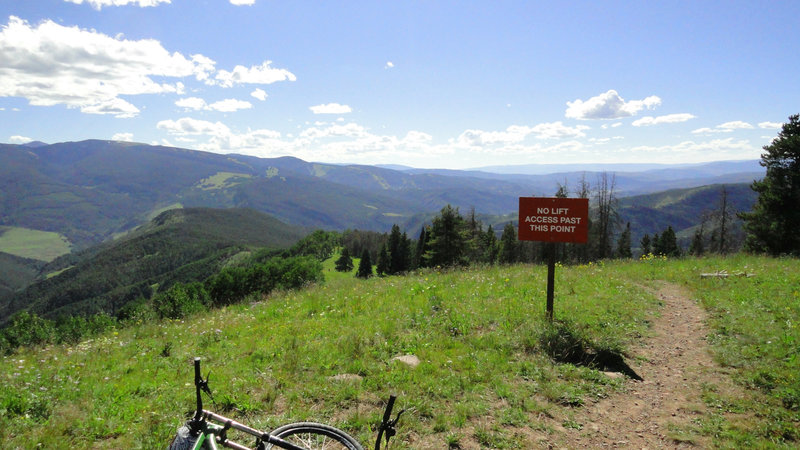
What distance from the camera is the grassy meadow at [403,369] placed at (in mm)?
5375

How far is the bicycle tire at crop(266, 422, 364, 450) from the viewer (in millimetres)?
3572

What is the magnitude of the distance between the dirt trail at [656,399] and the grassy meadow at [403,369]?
8.7 inches

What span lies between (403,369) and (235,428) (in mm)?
4181

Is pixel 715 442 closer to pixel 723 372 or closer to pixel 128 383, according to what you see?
pixel 723 372

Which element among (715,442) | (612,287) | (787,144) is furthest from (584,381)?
(787,144)

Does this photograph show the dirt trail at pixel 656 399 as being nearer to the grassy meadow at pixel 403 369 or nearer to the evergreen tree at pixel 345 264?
the grassy meadow at pixel 403 369

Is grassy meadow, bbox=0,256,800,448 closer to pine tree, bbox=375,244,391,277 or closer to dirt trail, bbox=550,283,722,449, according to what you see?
dirt trail, bbox=550,283,722,449

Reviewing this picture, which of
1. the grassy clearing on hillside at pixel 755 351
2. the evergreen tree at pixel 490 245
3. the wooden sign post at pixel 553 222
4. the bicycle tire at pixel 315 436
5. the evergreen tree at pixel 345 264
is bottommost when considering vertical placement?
the evergreen tree at pixel 345 264

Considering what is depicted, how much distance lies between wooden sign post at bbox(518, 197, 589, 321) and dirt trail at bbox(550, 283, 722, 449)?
2373 millimetres

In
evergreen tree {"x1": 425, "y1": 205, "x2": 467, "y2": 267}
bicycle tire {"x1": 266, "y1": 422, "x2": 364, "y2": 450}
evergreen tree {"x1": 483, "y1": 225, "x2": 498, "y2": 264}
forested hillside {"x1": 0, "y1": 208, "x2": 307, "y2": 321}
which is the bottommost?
forested hillside {"x1": 0, "y1": 208, "x2": 307, "y2": 321}

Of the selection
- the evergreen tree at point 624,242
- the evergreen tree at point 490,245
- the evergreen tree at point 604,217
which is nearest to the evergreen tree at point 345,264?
the evergreen tree at point 490,245

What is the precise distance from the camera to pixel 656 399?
21.7 ft

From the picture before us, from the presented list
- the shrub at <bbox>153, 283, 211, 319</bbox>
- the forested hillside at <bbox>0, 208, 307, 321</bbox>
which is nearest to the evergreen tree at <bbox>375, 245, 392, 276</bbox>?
the shrub at <bbox>153, 283, 211, 319</bbox>

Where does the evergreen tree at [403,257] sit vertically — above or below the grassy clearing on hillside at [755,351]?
below
